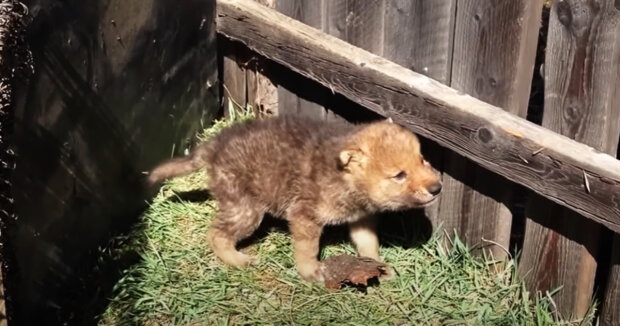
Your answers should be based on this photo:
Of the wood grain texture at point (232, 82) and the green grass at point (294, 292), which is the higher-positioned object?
the wood grain texture at point (232, 82)

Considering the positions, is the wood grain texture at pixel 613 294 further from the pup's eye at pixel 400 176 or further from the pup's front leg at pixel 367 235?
the pup's front leg at pixel 367 235

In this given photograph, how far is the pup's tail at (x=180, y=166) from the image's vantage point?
6012 mm

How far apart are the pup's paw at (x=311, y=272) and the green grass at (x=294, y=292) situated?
0.05 metres

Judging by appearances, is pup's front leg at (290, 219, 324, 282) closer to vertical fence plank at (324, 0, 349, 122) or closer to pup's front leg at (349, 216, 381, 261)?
pup's front leg at (349, 216, 381, 261)

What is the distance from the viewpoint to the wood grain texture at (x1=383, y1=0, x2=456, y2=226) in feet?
17.5

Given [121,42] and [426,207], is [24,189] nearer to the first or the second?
[121,42]

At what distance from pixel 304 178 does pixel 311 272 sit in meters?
0.60

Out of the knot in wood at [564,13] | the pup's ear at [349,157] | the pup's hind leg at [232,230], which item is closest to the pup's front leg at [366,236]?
the pup's ear at [349,157]

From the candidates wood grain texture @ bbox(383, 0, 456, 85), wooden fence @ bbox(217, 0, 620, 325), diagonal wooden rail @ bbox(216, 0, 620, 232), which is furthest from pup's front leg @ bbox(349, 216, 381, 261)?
wood grain texture @ bbox(383, 0, 456, 85)

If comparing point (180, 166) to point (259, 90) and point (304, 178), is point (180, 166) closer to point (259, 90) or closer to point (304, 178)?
point (304, 178)

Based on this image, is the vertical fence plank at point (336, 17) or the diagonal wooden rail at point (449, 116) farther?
the vertical fence plank at point (336, 17)

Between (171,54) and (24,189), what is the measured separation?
185 cm

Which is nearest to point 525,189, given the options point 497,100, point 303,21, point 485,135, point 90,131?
Answer: point 497,100

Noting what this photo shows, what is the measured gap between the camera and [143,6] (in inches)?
235
